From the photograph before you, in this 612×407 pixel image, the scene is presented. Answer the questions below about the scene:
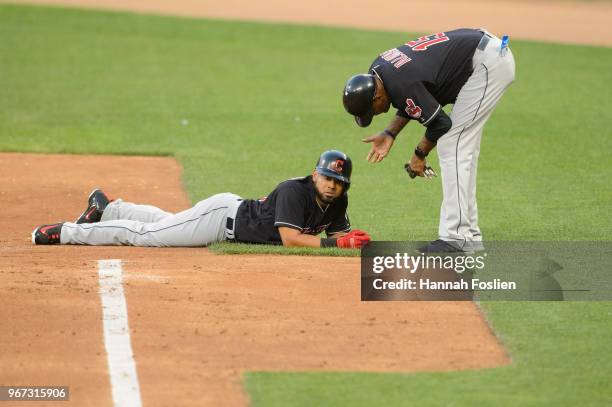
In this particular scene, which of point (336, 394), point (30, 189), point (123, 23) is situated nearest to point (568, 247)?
point (336, 394)

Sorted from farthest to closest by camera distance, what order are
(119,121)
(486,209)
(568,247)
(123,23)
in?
(123,23) → (119,121) → (486,209) → (568,247)

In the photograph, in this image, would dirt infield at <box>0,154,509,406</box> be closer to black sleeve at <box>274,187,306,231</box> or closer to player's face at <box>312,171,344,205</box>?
black sleeve at <box>274,187,306,231</box>

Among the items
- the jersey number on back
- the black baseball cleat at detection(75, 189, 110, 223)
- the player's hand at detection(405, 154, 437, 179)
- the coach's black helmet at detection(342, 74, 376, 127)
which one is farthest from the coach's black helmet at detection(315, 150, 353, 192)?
the black baseball cleat at detection(75, 189, 110, 223)

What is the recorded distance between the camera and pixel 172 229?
9.18 meters

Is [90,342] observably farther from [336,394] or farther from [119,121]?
[119,121]

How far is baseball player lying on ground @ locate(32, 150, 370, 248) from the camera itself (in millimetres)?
8609

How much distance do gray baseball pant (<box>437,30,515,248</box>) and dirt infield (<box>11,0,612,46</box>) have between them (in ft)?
53.6

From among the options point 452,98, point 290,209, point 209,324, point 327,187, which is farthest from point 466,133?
point 209,324

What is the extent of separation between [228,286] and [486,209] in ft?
13.4

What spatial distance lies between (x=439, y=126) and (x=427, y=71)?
1.54 feet

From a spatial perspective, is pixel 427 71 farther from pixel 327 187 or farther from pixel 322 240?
pixel 322 240

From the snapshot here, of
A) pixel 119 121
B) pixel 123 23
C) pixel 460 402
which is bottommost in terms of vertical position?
pixel 460 402

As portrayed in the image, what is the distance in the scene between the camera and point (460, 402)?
5.88 meters

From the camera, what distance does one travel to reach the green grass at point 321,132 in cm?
625
